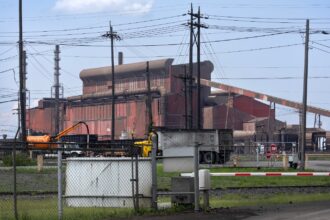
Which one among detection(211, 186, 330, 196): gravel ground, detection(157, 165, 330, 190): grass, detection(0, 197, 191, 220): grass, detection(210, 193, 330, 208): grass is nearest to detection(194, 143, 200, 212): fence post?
detection(0, 197, 191, 220): grass

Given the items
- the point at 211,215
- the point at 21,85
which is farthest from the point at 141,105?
the point at 211,215

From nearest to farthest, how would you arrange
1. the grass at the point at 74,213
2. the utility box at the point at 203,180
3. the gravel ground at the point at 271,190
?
1. the grass at the point at 74,213
2. the utility box at the point at 203,180
3. the gravel ground at the point at 271,190

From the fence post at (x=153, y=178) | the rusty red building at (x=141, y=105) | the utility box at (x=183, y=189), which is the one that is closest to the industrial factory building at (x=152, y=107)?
the rusty red building at (x=141, y=105)

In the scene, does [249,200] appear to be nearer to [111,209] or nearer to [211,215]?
[211,215]

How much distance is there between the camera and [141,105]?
109 meters

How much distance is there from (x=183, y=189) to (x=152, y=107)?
95489mm

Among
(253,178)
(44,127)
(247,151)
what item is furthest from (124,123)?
(253,178)

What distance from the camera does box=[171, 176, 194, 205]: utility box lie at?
Result: 45.9 feet

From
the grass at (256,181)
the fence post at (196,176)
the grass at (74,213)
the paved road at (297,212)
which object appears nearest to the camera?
the grass at (74,213)

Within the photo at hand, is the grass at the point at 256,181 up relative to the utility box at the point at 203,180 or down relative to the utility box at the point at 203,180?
down

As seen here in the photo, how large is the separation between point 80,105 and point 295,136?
46097 millimetres

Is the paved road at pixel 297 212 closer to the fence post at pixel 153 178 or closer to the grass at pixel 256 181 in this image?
the fence post at pixel 153 178

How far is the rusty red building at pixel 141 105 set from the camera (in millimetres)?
107438

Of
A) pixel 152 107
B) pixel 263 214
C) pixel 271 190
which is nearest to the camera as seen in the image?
pixel 263 214
